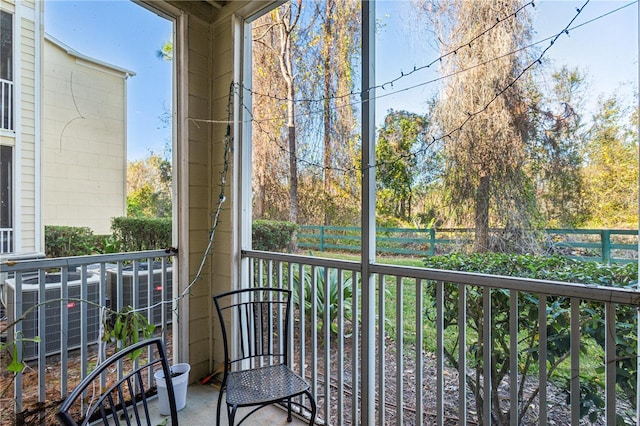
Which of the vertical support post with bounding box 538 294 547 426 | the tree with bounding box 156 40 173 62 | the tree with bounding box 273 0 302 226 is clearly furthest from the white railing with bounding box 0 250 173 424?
the vertical support post with bounding box 538 294 547 426

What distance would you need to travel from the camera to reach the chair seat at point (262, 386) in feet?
5.48

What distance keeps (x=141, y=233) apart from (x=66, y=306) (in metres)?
0.63

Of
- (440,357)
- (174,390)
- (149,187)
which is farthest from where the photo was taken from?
(149,187)

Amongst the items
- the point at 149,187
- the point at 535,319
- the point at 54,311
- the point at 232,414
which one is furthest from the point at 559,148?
the point at 54,311

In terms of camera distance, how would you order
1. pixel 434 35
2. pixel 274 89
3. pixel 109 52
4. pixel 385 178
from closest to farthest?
pixel 434 35 → pixel 385 178 → pixel 109 52 → pixel 274 89

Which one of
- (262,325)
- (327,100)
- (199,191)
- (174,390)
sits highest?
(327,100)

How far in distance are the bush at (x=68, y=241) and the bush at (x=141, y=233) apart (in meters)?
0.16

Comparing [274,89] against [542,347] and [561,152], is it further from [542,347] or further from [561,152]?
[542,347]

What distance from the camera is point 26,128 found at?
199cm

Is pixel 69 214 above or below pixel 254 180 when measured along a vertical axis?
below

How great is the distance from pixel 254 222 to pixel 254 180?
1.08 ft

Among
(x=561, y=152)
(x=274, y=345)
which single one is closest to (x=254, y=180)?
(x=274, y=345)

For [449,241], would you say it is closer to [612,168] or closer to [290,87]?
[612,168]

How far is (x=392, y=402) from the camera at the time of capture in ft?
6.94
